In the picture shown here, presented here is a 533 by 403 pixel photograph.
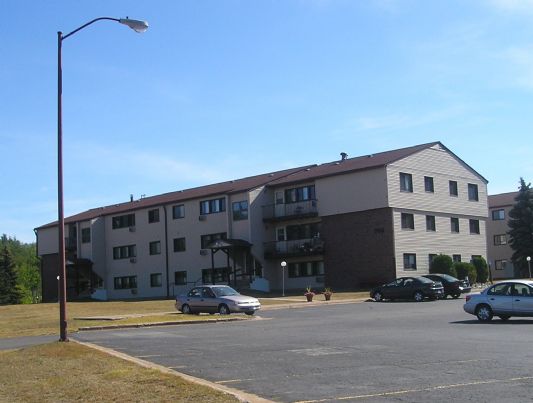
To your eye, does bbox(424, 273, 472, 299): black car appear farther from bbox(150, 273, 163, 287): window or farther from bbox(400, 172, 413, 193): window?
bbox(150, 273, 163, 287): window

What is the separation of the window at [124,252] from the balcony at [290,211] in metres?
15.8

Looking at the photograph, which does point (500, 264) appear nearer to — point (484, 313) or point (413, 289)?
point (413, 289)

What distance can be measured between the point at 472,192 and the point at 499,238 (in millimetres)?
19203

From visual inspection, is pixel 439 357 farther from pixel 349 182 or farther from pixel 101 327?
pixel 349 182

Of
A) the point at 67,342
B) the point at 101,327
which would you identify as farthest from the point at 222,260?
the point at 67,342

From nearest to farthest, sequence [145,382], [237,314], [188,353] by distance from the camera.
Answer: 1. [145,382]
2. [188,353]
3. [237,314]

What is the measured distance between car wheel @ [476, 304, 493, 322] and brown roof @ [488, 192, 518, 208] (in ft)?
174

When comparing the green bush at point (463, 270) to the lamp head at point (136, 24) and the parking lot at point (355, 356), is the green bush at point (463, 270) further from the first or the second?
the lamp head at point (136, 24)

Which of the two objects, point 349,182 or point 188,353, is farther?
point 349,182

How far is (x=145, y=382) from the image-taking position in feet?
33.9

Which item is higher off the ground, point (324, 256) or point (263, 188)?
point (263, 188)

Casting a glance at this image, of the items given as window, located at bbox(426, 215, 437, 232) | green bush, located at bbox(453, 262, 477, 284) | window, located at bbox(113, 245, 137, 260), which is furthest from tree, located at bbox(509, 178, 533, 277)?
window, located at bbox(113, 245, 137, 260)

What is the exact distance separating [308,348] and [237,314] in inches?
562

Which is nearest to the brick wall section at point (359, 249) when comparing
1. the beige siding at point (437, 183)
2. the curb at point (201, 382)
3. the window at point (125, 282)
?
the beige siding at point (437, 183)
